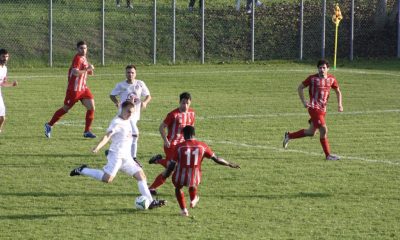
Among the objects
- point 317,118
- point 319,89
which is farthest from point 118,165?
point 319,89

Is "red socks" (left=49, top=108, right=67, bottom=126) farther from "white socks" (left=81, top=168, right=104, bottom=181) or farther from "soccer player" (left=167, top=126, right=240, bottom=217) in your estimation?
"soccer player" (left=167, top=126, right=240, bottom=217)

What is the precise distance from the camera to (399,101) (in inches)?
1200

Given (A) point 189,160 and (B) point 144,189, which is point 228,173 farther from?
(A) point 189,160

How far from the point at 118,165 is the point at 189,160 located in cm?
118

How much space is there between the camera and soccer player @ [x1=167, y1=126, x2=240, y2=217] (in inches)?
567

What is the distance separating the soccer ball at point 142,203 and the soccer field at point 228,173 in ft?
0.39

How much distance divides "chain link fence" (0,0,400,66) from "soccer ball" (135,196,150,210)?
79.6 ft

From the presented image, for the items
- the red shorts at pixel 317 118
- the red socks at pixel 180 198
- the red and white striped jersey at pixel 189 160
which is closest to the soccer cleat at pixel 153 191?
the red socks at pixel 180 198

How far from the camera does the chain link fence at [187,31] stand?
132ft

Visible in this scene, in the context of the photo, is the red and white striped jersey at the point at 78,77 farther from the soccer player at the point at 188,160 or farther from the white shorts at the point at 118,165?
the soccer player at the point at 188,160

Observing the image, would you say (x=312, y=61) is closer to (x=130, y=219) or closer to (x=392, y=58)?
(x=392, y=58)

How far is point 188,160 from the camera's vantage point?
1445 centimetres

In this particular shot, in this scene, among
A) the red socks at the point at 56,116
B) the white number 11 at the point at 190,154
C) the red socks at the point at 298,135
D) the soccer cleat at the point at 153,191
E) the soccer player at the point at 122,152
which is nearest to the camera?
the white number 11 at the point at 190,154

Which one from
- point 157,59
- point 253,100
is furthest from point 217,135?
point 157,59
